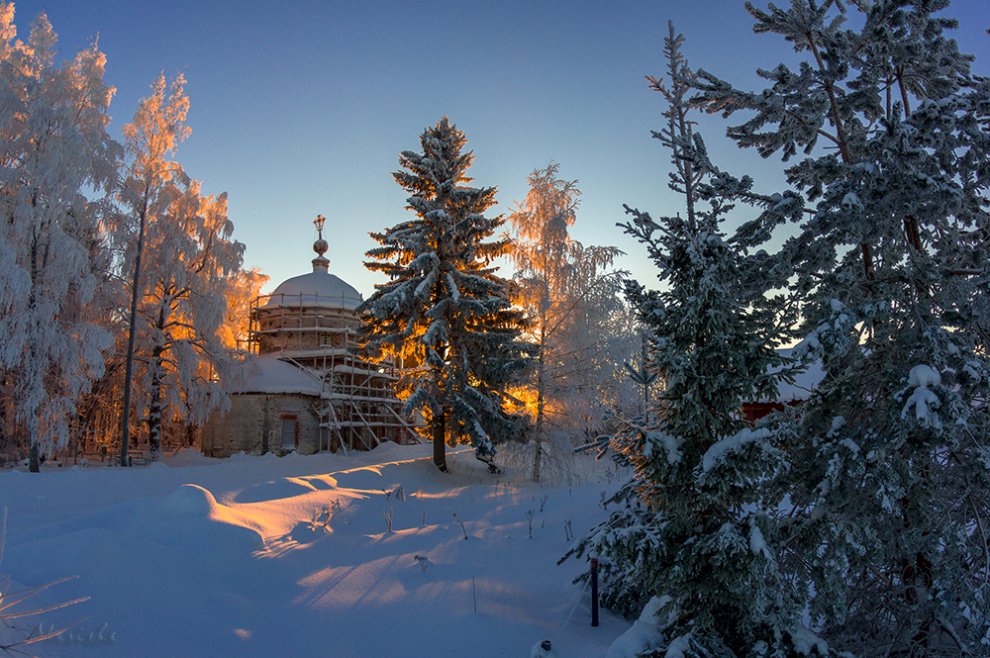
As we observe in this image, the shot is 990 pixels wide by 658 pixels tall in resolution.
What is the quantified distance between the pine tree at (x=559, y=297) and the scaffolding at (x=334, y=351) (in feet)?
39.1

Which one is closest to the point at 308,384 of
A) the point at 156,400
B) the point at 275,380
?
the point at 275,380

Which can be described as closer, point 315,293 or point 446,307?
point 446,307

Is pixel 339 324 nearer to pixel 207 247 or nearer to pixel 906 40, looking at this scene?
pixel 207 247

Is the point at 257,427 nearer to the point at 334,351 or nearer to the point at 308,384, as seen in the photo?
the point at 308,384

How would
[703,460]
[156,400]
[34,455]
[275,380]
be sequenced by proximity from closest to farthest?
[703,460], [34,455], [156,400], [275,380]

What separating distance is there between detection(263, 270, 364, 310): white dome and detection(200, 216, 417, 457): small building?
6 cm

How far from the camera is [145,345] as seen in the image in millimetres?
23672

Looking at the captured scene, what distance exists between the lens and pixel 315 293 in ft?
110

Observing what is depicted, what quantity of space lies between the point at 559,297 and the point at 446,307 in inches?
155

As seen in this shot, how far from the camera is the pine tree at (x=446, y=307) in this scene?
1964cm

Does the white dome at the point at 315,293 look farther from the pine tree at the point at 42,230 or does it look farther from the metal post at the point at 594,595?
the metal post at the point at 594,595

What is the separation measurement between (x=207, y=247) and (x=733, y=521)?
24.4 meters

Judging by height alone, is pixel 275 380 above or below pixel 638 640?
above

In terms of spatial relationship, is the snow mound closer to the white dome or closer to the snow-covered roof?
the snow-covered roof
